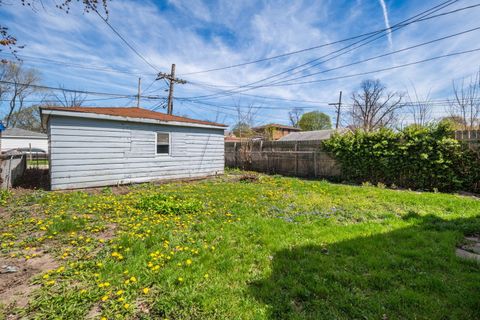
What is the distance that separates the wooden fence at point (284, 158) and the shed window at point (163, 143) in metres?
5.61

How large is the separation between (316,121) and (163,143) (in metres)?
42.9

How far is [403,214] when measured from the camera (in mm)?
4809

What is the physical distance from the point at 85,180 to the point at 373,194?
29.0 ft

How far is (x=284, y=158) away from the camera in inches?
480

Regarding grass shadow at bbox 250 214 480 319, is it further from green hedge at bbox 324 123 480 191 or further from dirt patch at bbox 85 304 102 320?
green hedge at bbox 324 123 480 191

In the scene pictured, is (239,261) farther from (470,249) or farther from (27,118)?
(27,118)

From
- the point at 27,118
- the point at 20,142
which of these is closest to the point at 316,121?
the point at 20,142

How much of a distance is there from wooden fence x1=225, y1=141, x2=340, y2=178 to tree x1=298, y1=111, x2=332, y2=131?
35.8 m

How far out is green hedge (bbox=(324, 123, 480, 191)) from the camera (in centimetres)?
720

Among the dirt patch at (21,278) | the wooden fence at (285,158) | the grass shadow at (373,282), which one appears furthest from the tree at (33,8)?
the wooden fence at (285,158)

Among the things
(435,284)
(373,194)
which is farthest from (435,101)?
(435,284)

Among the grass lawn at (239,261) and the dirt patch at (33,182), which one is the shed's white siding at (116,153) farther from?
the grass lawn at (239,261)

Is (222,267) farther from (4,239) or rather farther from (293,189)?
(293,189)

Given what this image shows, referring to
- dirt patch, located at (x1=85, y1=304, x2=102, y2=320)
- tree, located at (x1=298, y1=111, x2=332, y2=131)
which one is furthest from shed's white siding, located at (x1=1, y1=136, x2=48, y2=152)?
tree, located at (x1=298, y1=111, x2=332, y2=131)
